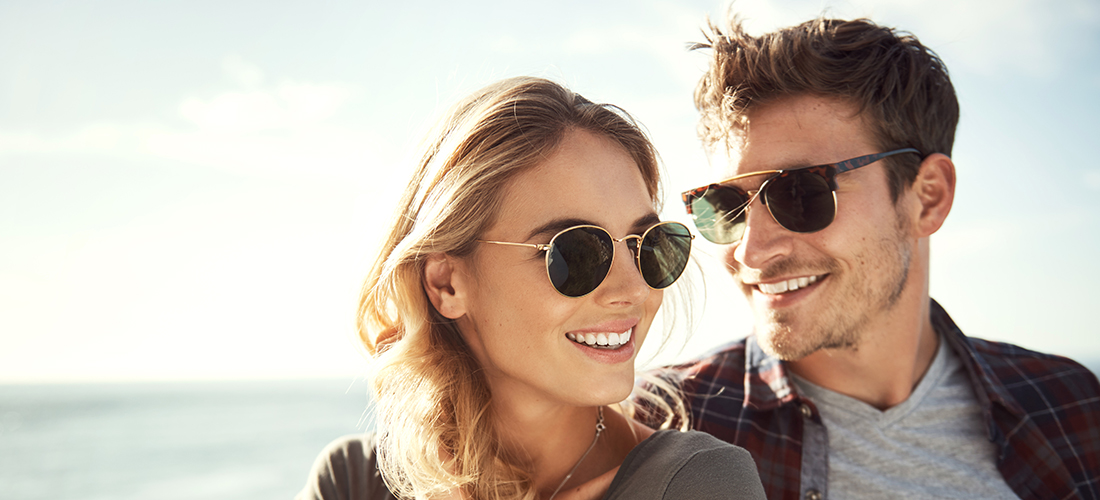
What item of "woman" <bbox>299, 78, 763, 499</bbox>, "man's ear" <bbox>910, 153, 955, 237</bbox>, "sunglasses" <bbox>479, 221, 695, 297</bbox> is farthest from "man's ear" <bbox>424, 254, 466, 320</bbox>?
"man's ear" <bbox>910, 153, 955, 237</bbox>

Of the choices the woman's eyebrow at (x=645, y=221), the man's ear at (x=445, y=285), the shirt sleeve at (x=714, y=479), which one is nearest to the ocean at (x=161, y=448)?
the man's ear at (x=445, y=285)

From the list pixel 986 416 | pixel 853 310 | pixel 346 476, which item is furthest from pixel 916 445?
pixel 346 476

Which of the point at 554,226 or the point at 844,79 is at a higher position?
the point at 844,79

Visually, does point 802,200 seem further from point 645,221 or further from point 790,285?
point 645,221

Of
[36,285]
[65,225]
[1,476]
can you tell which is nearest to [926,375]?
[1,476]

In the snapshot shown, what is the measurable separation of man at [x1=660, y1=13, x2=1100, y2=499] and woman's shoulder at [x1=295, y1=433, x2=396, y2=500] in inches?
55.5

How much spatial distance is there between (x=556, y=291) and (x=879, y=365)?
1765 mm

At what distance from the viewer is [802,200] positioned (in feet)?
A: 8.51

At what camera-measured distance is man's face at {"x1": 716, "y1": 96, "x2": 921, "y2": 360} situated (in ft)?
8.67

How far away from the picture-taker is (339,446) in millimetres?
2324

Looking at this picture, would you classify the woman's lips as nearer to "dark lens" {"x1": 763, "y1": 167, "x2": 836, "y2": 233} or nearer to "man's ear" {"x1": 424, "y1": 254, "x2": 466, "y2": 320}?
"man's ear" {"x1": 424, "y1": 254, "x2": 466, "y2": 320}

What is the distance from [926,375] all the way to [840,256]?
0.74m

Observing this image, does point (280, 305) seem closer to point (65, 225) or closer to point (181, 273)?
point (181, 273)

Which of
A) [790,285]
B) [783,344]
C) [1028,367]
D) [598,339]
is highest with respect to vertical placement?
[790,285]
